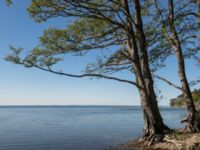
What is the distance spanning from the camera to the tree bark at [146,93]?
18.0m

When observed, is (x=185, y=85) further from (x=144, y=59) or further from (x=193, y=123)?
(x=144, y=59)

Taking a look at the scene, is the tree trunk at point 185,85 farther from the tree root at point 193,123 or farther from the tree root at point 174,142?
the tree root at point 174,142

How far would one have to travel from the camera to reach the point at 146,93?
18.6 m

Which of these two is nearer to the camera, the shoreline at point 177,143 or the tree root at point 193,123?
the shoreline at point 177,143

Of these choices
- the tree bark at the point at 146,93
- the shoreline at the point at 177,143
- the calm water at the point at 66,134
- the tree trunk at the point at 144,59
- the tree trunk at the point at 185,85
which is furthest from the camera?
the calm water at the point at 66,134

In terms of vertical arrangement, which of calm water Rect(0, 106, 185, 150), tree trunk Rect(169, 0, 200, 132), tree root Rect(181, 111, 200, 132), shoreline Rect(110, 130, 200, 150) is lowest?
calm water Rect(0, 106, 185, 150)

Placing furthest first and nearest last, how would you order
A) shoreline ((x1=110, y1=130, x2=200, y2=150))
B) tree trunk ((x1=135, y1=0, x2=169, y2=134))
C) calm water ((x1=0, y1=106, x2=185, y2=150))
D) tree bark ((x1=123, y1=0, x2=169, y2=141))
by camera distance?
1. calm water ((x1=0, y1=106, x2=185, y2=150))
2. tree trunk ((x1=135, y1=0, x2=169, y2=134))
3. tree bark ((x1=123, y1=0, x2=169, y2=141))
4. shoreline ((x1=110, y1=130, x2=200, y2=150))

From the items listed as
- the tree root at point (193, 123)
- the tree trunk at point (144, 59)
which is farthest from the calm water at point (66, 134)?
the tree root at point (193, 123)

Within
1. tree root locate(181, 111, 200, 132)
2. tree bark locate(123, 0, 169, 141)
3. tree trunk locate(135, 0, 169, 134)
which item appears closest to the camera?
tree bark locate(123, 0, 169, 141)

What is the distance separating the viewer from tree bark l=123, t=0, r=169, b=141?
59.1 ft

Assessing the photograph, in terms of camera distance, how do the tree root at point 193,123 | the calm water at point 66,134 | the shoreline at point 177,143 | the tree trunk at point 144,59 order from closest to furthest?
the shoreline at point 177,143 → the tree root at point 193,123 → the tree trunk at point 144,59 → the calm water at point 66,134

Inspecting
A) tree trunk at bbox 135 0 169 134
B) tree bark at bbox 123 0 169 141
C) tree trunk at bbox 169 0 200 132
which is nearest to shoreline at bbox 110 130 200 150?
tree bark at bbox 123 0 169 141

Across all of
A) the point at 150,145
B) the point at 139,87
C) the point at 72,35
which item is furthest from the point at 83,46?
the point at 150,145

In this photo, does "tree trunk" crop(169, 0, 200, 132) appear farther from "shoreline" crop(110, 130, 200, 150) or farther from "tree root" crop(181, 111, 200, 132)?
"shoreline" crop(110, 130, 200, 150)
